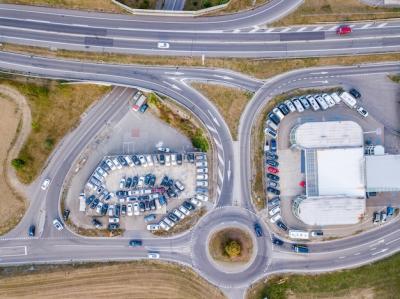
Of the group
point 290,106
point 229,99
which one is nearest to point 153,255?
point 229,99

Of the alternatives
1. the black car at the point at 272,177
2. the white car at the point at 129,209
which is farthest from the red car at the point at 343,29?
the white car at the point at 129,209

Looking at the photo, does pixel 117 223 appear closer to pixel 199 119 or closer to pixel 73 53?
pixel 199 119

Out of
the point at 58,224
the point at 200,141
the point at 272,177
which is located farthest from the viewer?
the point at 200,141

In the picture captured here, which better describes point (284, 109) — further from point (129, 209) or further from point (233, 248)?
point (129, 209)

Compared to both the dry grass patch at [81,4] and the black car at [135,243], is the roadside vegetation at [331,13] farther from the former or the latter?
the black car at [135,243]

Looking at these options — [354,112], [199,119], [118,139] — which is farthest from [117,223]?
[354,112]
